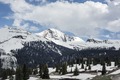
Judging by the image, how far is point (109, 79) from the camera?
12412 cm

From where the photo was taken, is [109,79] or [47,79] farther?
[47,79]

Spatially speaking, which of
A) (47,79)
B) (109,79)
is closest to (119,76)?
(109,79)

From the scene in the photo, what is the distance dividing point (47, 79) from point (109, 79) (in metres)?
79.8

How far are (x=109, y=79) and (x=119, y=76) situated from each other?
27.1 feet

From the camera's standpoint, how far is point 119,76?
131 meters

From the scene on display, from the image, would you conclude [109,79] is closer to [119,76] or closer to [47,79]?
[119,76]

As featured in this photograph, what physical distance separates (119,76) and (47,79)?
7581 cm

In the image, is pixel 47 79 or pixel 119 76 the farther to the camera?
pixel 47 79

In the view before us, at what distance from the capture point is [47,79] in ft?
652
